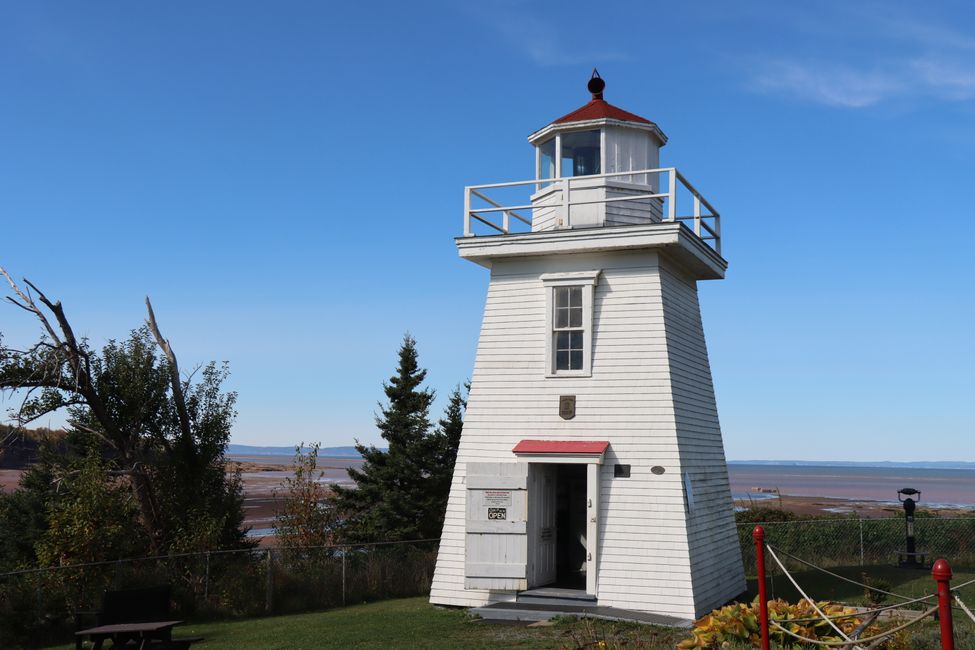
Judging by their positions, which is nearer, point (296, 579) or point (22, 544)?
point (296, 579)

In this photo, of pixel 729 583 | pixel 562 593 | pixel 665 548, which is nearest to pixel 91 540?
pixel 562 593

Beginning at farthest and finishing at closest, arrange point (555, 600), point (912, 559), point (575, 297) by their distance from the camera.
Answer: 1. point (912, 559)
2. point (575, 297)
3. point (555, 600)

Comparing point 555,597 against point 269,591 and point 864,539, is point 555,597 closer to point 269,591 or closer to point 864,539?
point 269,591

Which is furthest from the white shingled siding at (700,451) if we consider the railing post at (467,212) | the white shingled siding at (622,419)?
the railing post at (467,212)

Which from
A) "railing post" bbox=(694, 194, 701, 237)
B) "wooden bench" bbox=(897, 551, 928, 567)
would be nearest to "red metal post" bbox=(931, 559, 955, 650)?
"railing post" bbox=(694, 194, 701, 237)

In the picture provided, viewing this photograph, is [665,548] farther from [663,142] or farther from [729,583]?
[663,142]

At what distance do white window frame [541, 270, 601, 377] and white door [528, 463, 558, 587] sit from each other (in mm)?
1610

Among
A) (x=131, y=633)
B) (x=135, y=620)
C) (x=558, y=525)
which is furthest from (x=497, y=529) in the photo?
(x=131, y=633)

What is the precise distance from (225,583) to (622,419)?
7.27 metres

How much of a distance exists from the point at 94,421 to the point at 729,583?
12.7 meters

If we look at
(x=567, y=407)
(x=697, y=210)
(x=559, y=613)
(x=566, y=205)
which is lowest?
(x=559, y=613)

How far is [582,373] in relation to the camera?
47.7 feet

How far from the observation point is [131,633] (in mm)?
10773

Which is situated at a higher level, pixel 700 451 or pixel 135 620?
pixel 700 451
